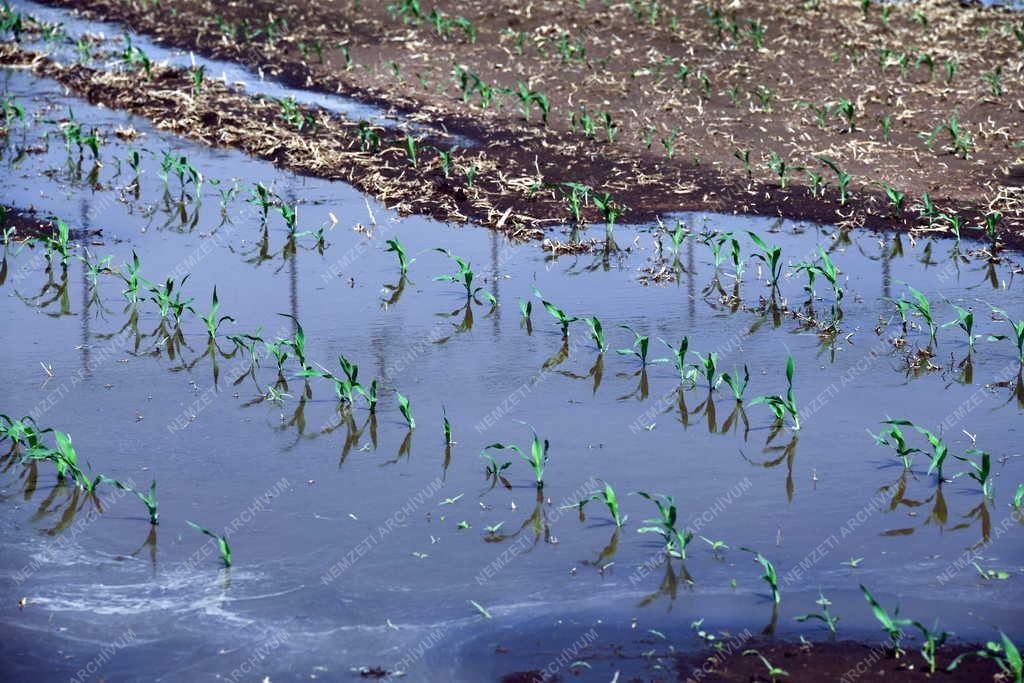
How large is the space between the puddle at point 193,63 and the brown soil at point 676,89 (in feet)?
0.78

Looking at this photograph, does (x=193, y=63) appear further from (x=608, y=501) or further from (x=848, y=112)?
(x=608, y=501)

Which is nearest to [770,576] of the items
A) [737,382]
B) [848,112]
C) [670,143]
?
[737,382]

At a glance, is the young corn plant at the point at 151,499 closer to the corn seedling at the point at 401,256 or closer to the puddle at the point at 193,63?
the corn seedling at the point at 401,256

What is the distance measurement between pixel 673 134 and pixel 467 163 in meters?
1.84

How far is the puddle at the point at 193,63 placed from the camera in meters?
12.7

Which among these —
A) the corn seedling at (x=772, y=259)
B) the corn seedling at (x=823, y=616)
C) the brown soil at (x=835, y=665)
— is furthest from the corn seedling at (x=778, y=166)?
the brown soil at (x=835, y=665)

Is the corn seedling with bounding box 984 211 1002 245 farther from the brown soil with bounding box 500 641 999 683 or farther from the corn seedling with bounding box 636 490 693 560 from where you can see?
the brown soil with bounding box 500 641 999 683

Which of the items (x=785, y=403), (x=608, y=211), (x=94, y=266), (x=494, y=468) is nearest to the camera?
(x=494, y=468)

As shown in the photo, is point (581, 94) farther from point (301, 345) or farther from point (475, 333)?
point (301, 345)

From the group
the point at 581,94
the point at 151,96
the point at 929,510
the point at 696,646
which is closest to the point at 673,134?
the point at 581,94

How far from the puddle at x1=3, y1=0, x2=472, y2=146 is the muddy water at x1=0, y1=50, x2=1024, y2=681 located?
135 inches

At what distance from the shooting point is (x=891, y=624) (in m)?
4.57

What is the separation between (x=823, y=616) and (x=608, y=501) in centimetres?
99

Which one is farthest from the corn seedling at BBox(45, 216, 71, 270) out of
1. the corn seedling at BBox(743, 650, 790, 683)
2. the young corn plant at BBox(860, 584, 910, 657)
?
the young corn plant at BBox(860, 584, 910, 657)
